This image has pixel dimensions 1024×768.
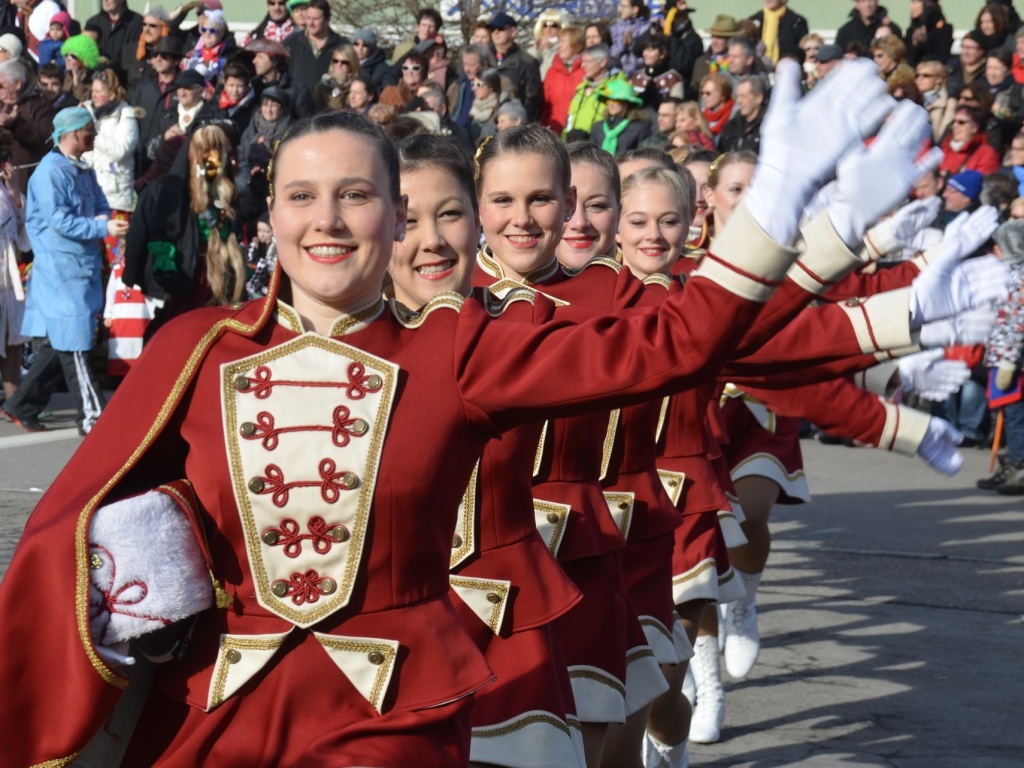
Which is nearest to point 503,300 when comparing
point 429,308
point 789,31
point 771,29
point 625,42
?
point 429,308

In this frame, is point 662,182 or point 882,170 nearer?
point 882,170

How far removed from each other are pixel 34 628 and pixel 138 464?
12.5 inches

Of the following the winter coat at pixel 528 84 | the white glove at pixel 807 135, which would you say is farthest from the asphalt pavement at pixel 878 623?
the winter coat at pixel 528 84

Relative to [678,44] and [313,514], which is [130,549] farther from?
[678,44]

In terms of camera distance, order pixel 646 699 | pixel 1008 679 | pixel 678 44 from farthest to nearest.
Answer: pixel 678 44, pixel 1008 679, pixel 646 699

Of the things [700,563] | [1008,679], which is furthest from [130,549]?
[1008,679]

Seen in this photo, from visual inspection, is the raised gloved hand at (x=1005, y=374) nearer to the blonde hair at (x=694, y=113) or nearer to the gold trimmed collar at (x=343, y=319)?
the blonde hair at (x=694, y=113)

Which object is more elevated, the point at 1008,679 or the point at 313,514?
the point at 313,514

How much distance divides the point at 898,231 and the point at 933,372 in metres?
0.51

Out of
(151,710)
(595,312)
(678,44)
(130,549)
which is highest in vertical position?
(678,44)

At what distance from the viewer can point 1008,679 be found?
22.6 ft

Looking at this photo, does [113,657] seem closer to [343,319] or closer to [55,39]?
[343,319]

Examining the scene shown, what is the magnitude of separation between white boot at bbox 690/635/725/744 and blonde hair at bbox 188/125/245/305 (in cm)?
576

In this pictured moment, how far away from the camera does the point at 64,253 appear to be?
11.9 m
